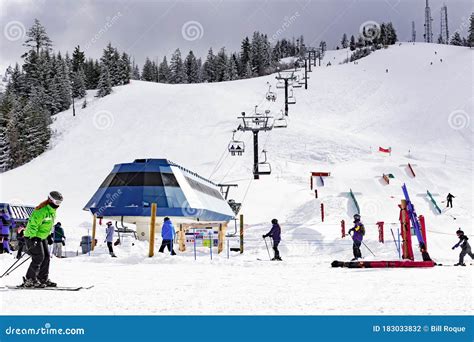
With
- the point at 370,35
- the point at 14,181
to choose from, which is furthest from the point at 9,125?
the point at 370,35

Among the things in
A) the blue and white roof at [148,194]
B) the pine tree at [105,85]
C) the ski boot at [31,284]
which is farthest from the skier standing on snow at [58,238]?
the pine tree at [105,85]

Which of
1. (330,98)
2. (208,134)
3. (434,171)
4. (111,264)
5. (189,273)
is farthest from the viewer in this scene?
(330,98)

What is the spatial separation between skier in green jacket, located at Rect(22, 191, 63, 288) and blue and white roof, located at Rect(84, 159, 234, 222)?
1166 centimetres

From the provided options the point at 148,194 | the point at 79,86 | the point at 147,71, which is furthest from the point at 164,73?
the point at 148,194

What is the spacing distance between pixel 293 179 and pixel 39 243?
114 feet

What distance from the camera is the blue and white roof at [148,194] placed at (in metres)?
20.3

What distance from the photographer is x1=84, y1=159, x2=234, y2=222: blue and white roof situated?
20344 mm

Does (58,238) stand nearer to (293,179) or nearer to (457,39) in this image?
(293,179)

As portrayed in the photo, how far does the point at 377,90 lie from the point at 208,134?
120ft

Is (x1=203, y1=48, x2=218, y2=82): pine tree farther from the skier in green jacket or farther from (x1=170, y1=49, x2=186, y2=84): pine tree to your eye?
the skier in green jacket

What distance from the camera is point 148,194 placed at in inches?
813

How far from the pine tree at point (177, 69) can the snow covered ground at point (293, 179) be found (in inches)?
1185
